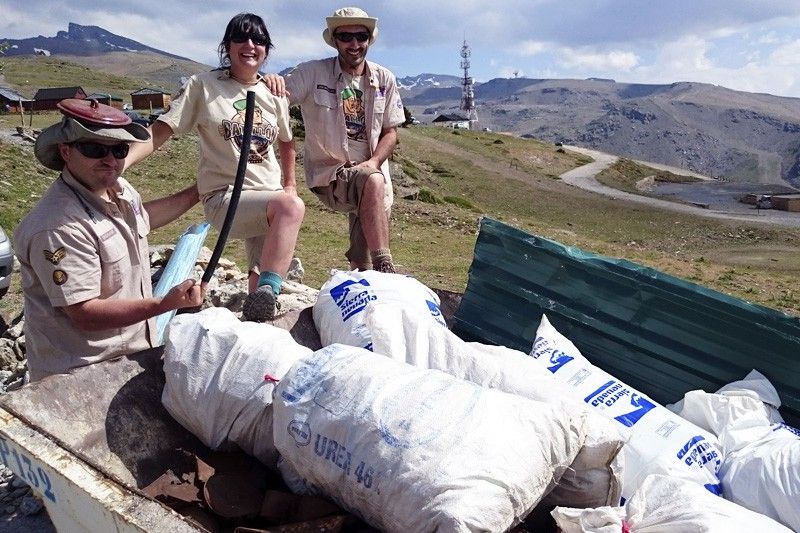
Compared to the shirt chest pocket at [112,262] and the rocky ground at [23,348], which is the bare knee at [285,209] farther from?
the shirt chest pocket at [112,262]

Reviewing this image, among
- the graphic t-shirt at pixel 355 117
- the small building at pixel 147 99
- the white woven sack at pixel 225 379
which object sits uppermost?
the small building at pixel 147 99

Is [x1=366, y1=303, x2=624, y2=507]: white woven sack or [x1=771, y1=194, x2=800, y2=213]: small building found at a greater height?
[x1=366, y1=303, x2=624, y2=507]: white woven sack

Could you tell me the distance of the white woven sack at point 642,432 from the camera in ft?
7.57

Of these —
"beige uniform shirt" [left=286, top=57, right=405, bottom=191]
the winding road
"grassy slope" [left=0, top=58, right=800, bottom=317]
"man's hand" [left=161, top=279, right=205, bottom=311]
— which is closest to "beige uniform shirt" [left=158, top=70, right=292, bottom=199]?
"beige uniform shirt" [left=286, top=57, right=405, bottom=191]

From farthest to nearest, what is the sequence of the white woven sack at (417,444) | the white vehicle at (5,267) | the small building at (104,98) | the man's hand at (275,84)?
the white vehicle at (5,267) < the man's hand at (275,84) < the small building at (104,98) < the white woven sack at (417,444)

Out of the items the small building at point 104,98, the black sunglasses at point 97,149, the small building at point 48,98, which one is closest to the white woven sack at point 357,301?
the black sunglasses at point 97,149

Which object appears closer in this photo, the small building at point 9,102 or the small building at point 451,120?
the small building at point 9,102

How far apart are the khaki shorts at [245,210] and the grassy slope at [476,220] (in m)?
3.65

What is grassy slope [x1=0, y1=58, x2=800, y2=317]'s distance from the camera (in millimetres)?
11180

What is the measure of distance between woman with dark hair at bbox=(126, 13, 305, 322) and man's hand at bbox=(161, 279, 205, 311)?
79cm

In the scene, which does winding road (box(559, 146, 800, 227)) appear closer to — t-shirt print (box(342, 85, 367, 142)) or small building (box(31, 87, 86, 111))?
t-shirt print (box(342, 85, 367, 142))

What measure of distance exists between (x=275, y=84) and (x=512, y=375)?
7.74 ft

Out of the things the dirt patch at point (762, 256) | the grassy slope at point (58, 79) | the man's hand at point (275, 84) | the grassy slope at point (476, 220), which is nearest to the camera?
the man's hand at point (275, 84)

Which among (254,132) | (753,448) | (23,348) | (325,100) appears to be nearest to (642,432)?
(753,448)
